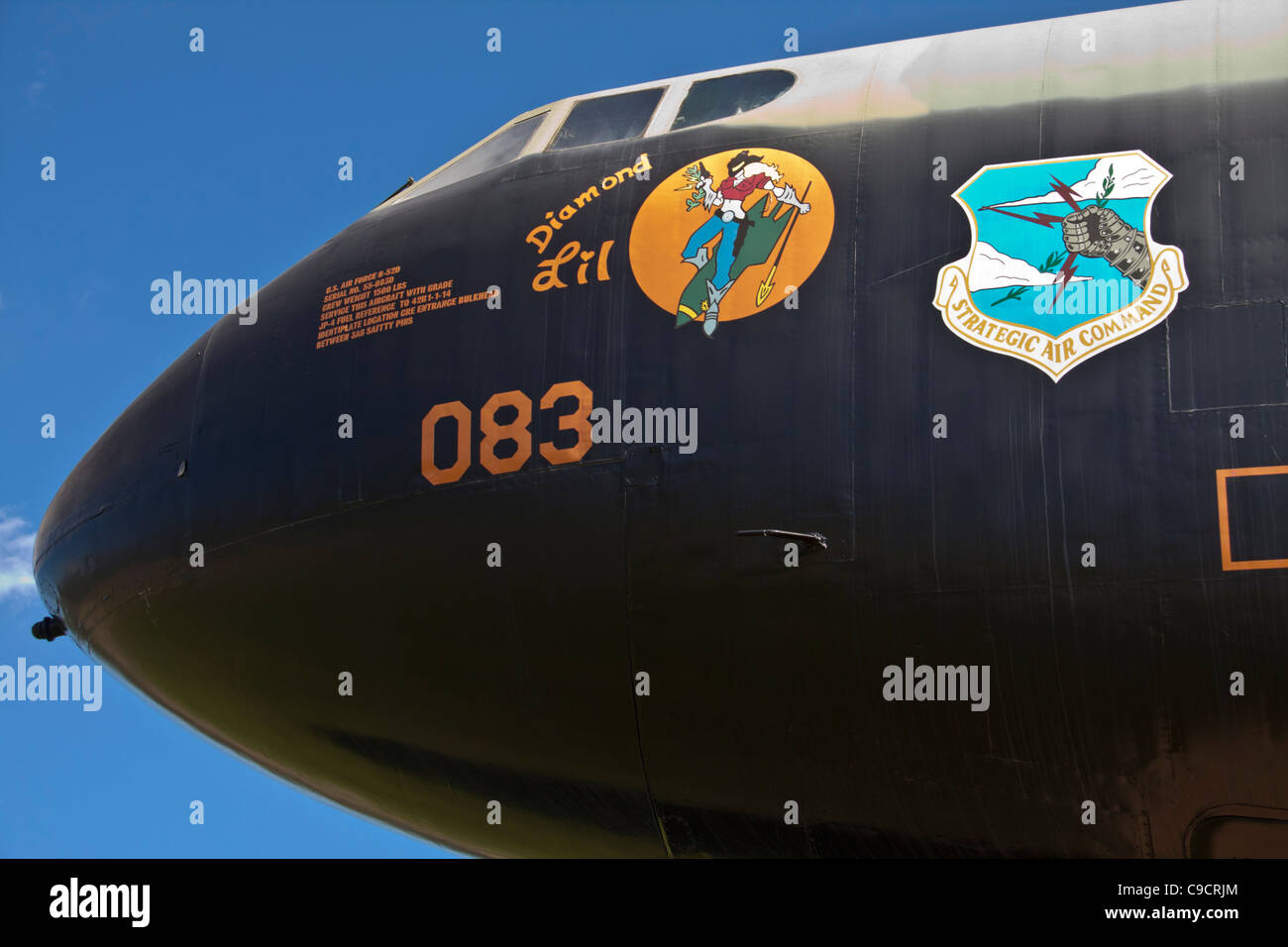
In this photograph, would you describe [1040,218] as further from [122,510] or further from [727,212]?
A: [122,510]

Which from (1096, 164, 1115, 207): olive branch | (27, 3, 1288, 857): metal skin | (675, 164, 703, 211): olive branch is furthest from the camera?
(675, 164, 703, 211): olive branch

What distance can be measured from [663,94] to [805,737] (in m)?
4.98

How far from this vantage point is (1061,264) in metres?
8.98

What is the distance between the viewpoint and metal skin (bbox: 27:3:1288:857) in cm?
851

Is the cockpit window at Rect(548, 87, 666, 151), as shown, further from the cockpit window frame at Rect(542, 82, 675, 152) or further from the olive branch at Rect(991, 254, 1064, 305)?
the olive branch at Rect(991, 254, 1064, 305)

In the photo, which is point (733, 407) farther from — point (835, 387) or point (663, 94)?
point (663, 94)

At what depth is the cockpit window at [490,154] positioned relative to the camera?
38.5 ft

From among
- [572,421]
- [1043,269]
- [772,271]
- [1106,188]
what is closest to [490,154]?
[572,421]

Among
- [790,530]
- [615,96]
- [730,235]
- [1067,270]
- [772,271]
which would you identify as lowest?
[790,530]

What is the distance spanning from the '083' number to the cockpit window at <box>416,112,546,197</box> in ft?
7.96

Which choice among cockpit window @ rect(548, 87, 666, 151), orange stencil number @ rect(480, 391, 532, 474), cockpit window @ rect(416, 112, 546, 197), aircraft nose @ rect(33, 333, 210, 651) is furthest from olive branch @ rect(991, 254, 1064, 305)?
aircraft nose @ rect(33, 333, 210, 651)

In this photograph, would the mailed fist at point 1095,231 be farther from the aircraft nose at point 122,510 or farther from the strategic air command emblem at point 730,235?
the aircraft nose at point 122,510

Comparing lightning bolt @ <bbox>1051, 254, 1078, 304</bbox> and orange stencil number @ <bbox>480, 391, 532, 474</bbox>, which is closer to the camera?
lightning bolt @ <bbox>1051, 254, 1078, 304</bbox>

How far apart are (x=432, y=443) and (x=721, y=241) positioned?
92.6 inches
